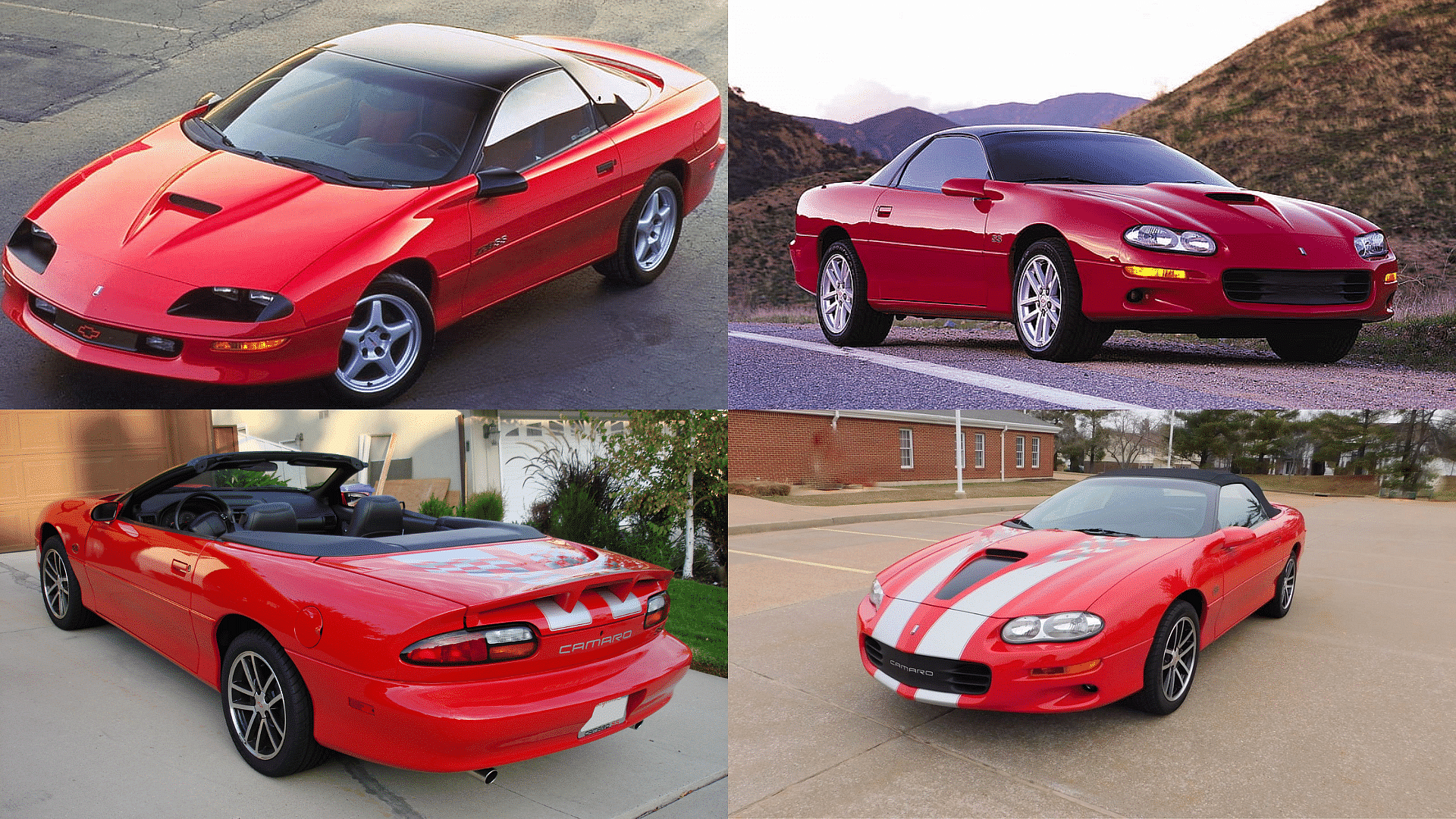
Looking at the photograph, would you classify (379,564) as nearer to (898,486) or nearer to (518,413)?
(518,413)

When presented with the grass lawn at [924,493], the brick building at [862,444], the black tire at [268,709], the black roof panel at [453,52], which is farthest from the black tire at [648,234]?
the grass lawn at [924,493]

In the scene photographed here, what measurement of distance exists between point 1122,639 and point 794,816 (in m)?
1.60

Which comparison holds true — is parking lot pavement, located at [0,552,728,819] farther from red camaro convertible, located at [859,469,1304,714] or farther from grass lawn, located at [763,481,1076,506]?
grass lawn, located at [763,481,1076,506]

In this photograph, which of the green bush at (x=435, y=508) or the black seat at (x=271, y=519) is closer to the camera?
the black seat at (x=271, y=519)

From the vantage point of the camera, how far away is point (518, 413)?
762cm

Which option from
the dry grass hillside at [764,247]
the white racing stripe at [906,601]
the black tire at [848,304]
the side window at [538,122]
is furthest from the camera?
the dry grass hillside at [764,247]

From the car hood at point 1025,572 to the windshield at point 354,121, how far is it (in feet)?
10.00

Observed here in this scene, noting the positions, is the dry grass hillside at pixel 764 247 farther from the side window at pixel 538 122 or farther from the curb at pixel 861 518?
the curb at pixel 861 518

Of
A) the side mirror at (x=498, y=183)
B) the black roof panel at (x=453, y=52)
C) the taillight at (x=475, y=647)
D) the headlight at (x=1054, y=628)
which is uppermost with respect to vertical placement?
the black roof panel at (x=453, y=52)

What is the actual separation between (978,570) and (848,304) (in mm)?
2964

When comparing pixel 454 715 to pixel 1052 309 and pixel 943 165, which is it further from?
pixel 943 165

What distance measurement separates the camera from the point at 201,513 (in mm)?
4215

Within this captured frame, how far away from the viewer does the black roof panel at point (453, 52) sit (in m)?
4.77

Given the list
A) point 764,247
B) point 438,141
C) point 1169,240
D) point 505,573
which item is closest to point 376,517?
point 505,573
